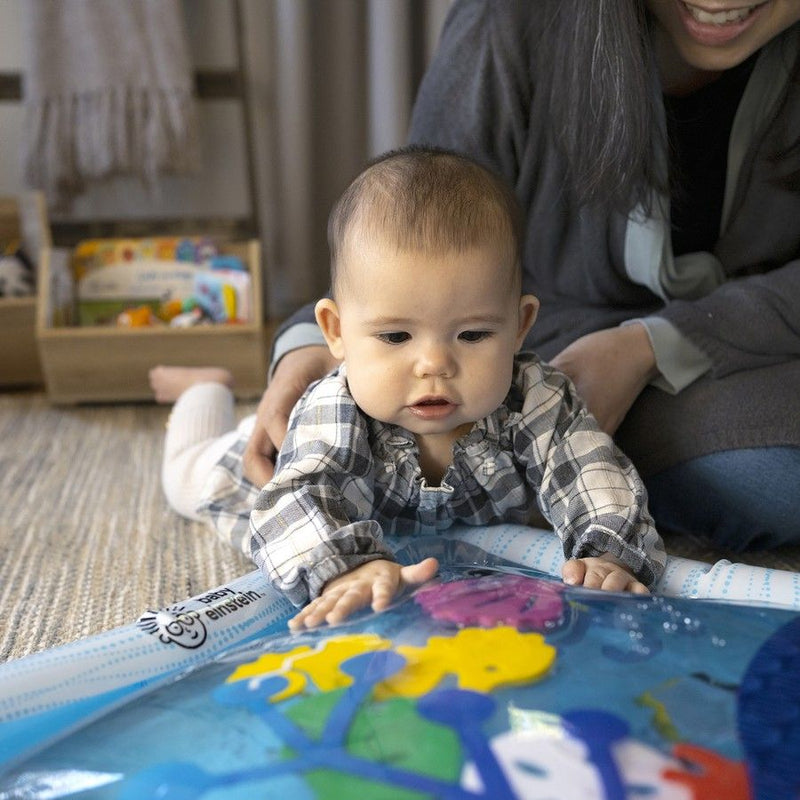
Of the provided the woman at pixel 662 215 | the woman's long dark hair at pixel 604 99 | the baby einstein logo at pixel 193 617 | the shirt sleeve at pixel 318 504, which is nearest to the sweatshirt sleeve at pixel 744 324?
the woman at pixel 662 215

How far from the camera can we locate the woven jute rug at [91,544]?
2.89ft

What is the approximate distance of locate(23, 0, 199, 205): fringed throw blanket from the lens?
5.48 ft

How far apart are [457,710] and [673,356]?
549 millimetres

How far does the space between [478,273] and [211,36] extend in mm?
1398

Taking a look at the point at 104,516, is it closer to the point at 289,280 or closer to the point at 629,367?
the point at 629,367

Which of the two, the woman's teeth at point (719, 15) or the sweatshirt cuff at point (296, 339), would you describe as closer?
the woman's teeth at point (719, 15)

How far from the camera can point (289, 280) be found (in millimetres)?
1993

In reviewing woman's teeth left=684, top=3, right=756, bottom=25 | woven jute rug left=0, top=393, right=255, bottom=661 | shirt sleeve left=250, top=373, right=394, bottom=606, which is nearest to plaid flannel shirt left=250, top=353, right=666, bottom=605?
shirt sleeve left=250, top=373, right=394, bottom=606

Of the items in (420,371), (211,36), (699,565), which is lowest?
(699,565)

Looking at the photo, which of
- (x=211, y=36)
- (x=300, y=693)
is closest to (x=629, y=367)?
(x=300, y=693)

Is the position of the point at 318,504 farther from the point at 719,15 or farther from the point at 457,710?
the point at 719,15

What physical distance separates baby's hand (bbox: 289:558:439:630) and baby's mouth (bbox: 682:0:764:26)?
56cm

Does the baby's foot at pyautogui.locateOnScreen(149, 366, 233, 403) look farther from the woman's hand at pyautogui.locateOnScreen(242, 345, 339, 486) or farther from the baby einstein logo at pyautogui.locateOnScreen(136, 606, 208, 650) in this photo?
the baby einstein logo at pyautogui.locateOnScreen(136, 606, 208, 650)

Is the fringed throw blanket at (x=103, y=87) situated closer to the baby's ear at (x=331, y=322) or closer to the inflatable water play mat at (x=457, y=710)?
the baby's ear at (x=331, y=322)
